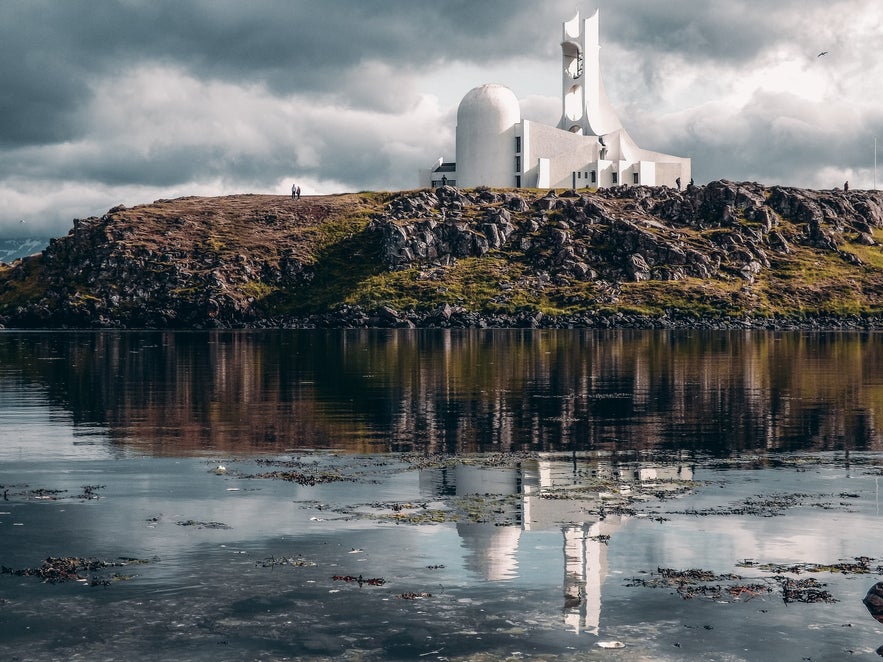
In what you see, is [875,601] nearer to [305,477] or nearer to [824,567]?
[824,567]

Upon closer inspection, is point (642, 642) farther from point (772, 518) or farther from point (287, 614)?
point (772, 518)

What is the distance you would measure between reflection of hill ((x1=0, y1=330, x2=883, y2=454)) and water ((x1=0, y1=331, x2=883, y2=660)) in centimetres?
46

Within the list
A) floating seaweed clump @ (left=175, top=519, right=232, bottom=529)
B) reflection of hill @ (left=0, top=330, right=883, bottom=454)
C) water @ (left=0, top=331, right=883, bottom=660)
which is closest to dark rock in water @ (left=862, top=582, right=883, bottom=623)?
water @ (left=0, top=331, right=883, bottom=660)

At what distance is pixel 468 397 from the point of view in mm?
72688

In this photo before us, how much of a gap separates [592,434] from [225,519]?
24705mm

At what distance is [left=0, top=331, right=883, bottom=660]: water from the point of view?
74.4 ft

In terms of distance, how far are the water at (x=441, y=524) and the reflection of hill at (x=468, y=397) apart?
0.46m

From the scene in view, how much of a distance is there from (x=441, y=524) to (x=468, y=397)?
1586 inches

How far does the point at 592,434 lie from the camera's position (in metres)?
53.7

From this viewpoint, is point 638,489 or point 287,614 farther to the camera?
point 638,489

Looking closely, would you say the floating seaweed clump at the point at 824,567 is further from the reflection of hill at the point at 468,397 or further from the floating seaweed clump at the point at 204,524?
the reflection of hill at the point at 468,397

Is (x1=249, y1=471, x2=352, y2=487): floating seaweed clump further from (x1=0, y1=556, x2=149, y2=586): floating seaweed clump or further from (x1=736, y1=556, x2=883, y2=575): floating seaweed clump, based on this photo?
(x1=736, y1=556, x2=883, y2=575): floating seaweed clump

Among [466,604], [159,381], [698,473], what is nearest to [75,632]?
[466,604]

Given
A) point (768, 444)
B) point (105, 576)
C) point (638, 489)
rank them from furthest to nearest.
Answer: point (768, 444) < point (638, 489) < point (105, 576)
